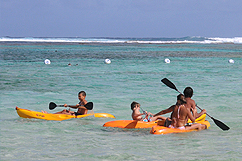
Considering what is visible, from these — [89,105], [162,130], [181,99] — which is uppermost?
Answer: [181,99]

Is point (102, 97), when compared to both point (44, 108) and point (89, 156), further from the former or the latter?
point (89, 156)

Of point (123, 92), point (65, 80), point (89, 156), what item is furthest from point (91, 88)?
point (89, 156)

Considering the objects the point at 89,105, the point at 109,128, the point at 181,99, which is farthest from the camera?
the point at 89,105

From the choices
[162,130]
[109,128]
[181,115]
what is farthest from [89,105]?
[181,115]

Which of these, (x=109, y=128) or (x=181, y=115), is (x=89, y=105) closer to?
(x=109, y=128)

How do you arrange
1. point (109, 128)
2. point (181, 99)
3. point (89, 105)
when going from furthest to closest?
point (89, 105) < point (109, 128) < point (181, 99)

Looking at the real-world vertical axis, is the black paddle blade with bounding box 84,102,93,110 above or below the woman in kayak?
above

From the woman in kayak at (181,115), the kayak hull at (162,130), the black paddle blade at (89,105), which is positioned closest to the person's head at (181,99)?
the woman in kayak at (181,115)

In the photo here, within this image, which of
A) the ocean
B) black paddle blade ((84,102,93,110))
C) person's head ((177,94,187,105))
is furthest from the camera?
black paddle blade ((84,102,93,110))

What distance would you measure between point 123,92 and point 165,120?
5720 millimetres

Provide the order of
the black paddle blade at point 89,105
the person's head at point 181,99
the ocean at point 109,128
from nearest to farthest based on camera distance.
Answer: the ocean at point 109,128
the person's head at point 181,99
the black paddle blade at point 89,105

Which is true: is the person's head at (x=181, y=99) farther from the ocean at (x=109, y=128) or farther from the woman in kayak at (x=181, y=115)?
the ocean at (x=109, y=128)

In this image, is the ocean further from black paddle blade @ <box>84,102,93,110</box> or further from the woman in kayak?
black paddle blade @ <box>84,102,93,110</box>

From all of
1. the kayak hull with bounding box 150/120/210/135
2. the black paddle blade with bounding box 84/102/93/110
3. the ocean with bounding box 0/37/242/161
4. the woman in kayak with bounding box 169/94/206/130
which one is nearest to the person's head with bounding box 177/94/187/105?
the woman in kayak with bounding box 169/94/206/130
